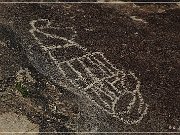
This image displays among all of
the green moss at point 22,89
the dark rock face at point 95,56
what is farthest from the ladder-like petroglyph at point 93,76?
the green moss at point 22,89

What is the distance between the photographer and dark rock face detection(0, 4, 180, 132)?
577cm

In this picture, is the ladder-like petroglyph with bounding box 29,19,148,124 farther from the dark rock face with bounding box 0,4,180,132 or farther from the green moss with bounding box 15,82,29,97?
the green moss with bounding box 15,82,29,97

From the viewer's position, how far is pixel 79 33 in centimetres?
730

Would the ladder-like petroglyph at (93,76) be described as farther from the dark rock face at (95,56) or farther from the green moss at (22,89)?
the green moss at (22,89)

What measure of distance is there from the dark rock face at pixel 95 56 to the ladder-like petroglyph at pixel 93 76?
0.02 metres

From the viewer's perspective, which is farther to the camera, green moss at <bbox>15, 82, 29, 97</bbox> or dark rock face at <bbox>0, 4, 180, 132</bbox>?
green moss at <bbox>15, 82, 29, 97</bbox>

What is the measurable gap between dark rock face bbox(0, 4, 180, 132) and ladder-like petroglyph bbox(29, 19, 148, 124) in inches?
0.7

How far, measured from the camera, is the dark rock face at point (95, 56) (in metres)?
5.77

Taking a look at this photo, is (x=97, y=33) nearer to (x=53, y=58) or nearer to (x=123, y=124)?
(x=53, y=58)

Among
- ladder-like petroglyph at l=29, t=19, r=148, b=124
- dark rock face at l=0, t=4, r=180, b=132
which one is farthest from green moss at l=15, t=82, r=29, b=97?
ladder-like petroglyph at l=29, t=19, r=148, b=124

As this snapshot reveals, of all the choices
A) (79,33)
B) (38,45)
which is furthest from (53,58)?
(79,33)

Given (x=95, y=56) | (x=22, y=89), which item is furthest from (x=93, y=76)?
(x=22, y=89)

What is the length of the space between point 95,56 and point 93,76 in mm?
507

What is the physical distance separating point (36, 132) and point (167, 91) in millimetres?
2212
